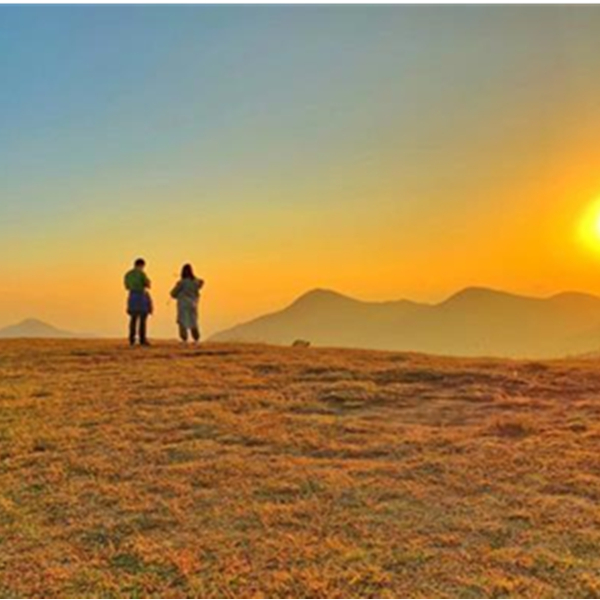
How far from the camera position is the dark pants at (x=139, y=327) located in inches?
712

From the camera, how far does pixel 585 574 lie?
15.8 feet

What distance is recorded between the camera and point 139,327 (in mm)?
18422

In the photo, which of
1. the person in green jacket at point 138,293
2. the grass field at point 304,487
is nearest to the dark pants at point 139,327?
the person in green jacket at point 138,293

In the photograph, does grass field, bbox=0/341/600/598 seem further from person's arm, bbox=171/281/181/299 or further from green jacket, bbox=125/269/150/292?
person's arm, bbox=171/281/181/299

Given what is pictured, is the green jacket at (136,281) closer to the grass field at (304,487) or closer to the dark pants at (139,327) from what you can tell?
the dark pants at (139,327)

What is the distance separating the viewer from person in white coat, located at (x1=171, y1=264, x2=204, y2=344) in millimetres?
18594

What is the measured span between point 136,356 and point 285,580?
1150 centimetres

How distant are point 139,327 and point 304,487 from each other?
12.5 metres

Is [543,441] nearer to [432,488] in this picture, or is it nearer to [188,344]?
[432,488]

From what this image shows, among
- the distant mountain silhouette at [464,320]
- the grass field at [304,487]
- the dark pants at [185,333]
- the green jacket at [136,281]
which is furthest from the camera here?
the distant mountain silhouette at [464,320]

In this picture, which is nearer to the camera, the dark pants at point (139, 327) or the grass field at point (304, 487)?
the grass field at point (304, 487)

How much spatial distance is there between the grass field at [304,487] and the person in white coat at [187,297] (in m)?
6.61

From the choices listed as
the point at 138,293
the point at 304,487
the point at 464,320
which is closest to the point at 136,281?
the point at 138,293

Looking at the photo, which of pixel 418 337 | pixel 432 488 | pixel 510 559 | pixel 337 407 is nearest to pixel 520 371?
pixel 337 407
